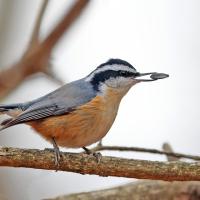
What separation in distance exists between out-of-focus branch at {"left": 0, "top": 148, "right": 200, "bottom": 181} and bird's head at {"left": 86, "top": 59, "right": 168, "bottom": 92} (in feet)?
2.13

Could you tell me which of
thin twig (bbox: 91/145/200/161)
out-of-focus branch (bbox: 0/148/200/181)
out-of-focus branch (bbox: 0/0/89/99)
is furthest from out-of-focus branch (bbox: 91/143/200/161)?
out-of-focus branch (bbox: 0/0/89/99)

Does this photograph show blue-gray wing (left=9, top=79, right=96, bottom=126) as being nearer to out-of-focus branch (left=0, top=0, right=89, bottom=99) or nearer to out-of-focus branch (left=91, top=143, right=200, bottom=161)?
out-of-focus branch (left=0, top=0, right=89, bottom=99)

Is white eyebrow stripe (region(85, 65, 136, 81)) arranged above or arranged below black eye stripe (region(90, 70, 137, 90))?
above

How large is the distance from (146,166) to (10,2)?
242 cm

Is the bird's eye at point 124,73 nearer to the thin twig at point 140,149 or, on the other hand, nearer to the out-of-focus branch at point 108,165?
the thin twig at point 140,149

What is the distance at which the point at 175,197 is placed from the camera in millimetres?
3805

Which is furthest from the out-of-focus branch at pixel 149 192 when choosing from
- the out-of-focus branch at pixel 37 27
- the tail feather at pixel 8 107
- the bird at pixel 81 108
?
the out-of-focus branch at pixel 37 27

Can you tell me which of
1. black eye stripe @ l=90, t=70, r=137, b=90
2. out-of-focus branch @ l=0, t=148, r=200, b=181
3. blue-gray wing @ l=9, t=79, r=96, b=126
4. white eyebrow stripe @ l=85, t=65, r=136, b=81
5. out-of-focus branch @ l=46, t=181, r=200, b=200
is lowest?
out-of-focus branch @ l=46, t=181, r=200, b=200

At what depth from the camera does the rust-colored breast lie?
3.51m

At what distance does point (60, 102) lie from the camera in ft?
12.0

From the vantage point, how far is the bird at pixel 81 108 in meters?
3.52

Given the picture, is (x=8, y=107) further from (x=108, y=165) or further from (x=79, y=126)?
(x=108, y=165)

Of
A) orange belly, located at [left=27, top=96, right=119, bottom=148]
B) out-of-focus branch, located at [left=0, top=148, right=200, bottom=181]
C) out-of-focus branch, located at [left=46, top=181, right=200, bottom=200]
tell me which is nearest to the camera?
out-of-focus branch, located at [left=0, top=148, right=200, bottom=181]

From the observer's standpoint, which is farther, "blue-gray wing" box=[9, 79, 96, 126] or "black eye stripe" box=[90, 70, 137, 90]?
"black eye stripe" box=[90, 70, 137, 90]
